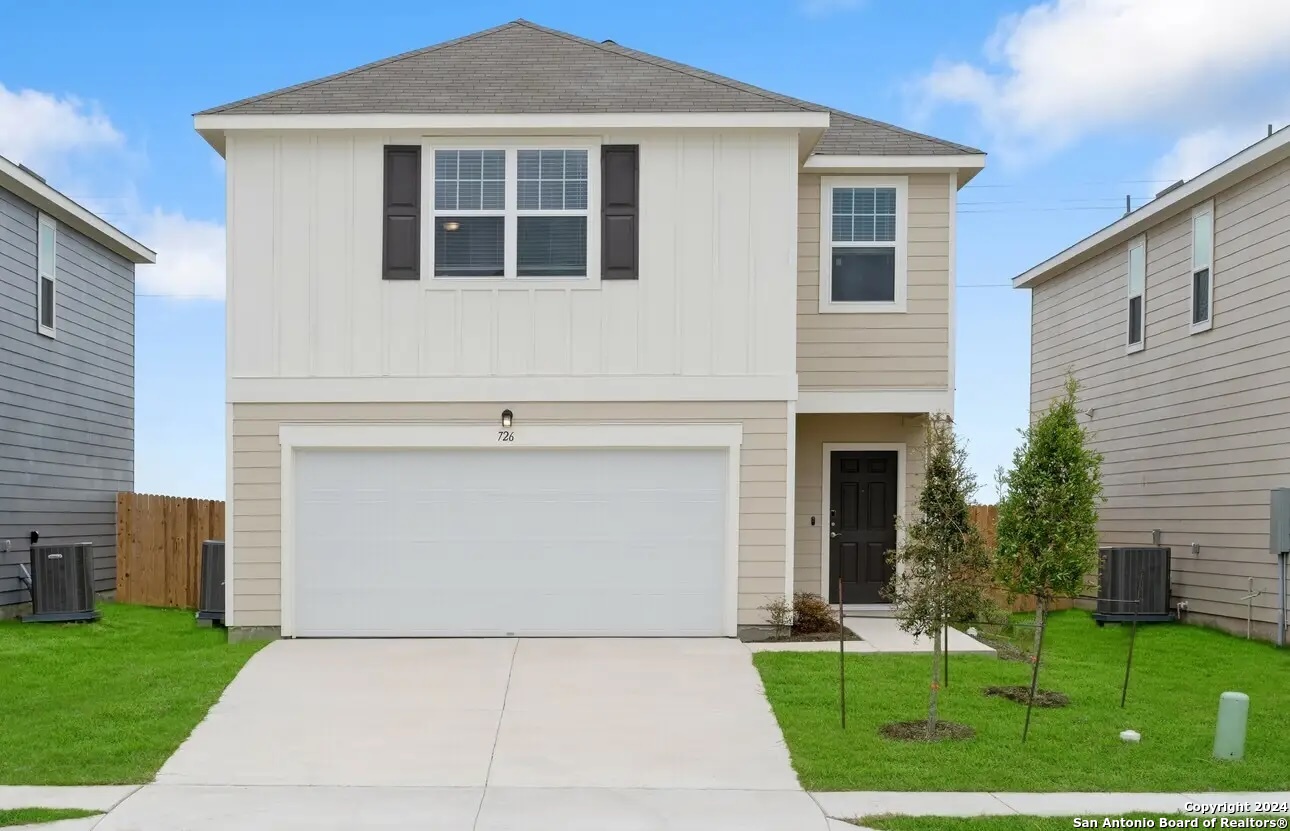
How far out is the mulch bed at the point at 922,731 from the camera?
31.4ft

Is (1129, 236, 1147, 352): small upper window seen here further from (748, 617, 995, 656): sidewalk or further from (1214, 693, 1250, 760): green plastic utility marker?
(1214, 693, 1250, 760): green plastic utility marker

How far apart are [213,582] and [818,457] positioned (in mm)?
7323

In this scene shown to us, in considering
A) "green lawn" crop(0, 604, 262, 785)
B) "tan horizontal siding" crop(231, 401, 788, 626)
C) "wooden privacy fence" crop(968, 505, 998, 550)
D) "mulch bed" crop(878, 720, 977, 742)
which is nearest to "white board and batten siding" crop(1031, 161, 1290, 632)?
"wooden privacy fence" crop(968, 505, 998, 550)

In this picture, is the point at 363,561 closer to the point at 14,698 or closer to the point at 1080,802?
the point at 14,698

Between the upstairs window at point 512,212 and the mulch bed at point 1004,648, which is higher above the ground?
the upstairs window at point 512,212

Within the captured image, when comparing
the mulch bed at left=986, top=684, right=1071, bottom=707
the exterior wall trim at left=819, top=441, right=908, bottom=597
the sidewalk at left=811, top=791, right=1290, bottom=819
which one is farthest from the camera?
the exterior wall trim at left=819, top=441, right=908, bottom=597

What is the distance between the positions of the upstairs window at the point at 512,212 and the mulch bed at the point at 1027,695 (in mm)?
5769

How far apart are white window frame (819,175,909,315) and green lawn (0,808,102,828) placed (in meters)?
9.49

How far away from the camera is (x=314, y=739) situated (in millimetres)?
9875

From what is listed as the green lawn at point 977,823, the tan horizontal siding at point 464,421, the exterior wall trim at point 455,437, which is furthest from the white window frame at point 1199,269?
the green lawn at point 977,823

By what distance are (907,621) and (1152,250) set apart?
34.9 feet

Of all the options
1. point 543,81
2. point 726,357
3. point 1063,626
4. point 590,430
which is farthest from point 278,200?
point 1063,626

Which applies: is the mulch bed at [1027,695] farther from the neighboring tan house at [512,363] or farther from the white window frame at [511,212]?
the white window frame at [511,212]

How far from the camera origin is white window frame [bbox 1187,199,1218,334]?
16453 millimetres
